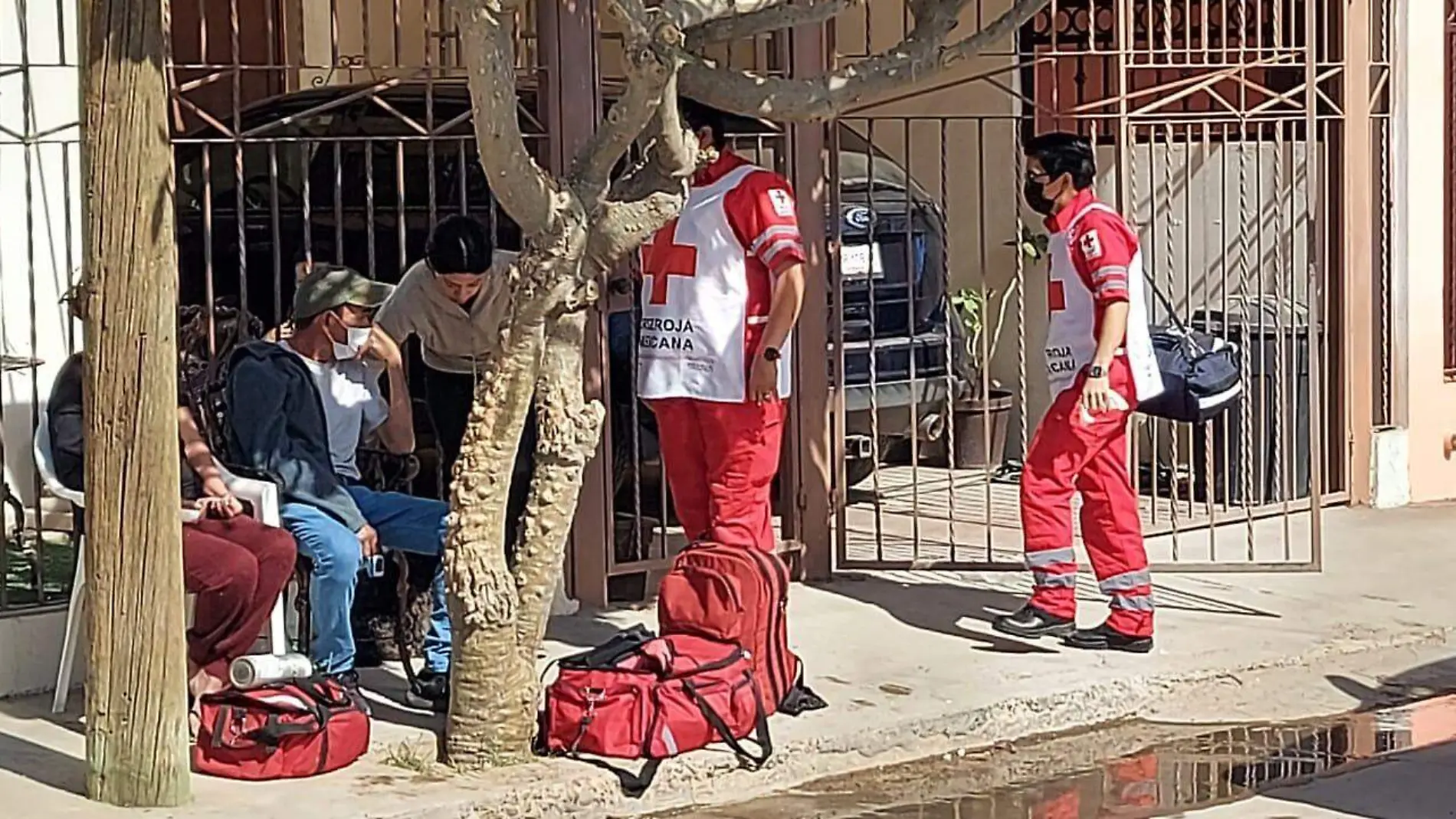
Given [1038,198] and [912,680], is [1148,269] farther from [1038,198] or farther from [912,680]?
[912,680]

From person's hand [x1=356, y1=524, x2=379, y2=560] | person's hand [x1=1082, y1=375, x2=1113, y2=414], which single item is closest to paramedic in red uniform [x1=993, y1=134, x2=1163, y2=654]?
person's hand [x1=1082, y1=375, x2=1113, y2=414]

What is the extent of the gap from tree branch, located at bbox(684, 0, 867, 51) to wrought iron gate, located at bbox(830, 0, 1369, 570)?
1984mm

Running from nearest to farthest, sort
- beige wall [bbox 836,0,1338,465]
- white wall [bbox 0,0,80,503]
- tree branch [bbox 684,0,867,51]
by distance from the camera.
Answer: tree branch [bbox 684,0,867,51]
white wall [bbox 0,0,80,503]
beige wall [bbox 836,0,1338,465]

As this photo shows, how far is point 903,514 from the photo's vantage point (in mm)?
11117

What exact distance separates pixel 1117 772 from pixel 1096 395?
1.44 metres

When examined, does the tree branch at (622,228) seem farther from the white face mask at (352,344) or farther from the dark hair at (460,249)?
the white face mask at (352,344)

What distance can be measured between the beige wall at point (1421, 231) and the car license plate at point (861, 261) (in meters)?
2.78

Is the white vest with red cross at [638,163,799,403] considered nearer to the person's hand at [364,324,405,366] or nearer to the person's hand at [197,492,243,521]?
the person's hand at [364,324,405,366]

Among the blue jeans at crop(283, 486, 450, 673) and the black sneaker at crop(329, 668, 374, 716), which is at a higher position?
the blue jeans at crop(283, 486, 450, 673)

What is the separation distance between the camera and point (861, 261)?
9.91 metres

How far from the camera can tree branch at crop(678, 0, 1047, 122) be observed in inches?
252

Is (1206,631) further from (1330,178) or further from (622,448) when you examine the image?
(1330,178)

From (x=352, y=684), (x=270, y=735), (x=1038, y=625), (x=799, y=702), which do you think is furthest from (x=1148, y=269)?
(x=270, y=735)

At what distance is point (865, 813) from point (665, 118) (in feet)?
6.77
